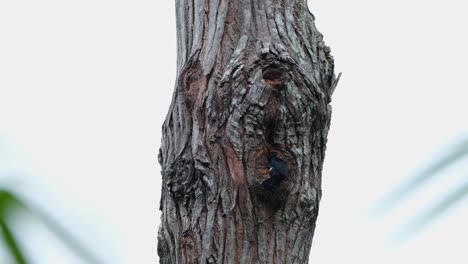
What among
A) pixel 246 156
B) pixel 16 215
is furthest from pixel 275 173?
pixel 16 215

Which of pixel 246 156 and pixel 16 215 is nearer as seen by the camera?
pixel 16 215

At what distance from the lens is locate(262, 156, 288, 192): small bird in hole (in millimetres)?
1201

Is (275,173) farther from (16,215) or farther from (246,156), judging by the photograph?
(16,215)

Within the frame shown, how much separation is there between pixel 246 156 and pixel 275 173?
0.17ft

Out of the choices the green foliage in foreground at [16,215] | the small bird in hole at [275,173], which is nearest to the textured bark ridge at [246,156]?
the small bird in hole at [275,173]

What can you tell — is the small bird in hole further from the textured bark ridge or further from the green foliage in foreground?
the green foliage in foreground

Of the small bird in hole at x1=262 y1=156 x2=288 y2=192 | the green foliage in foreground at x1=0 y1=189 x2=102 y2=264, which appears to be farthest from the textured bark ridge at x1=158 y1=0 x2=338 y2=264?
the green foliage in foreground at x1=0 y1=189 x2=102 y2=264

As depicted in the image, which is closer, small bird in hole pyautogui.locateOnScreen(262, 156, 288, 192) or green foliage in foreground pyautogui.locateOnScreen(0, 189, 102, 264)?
green foliage in foreground pyautogui.locateOnScreen(0, 189, 102, 264)

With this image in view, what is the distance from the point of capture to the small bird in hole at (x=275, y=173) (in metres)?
1.20

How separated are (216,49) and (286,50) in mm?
132

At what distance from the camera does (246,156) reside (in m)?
1.21

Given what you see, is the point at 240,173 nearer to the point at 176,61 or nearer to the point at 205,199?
the point at 205,199

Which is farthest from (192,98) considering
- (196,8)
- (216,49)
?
(196,8)

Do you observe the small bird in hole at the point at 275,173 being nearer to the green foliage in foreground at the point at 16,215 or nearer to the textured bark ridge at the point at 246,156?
the textured bark ridge at the point at 246,156
